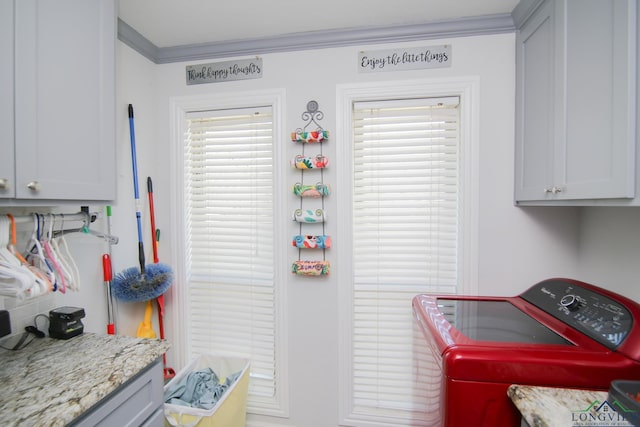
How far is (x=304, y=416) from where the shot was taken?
1.56m

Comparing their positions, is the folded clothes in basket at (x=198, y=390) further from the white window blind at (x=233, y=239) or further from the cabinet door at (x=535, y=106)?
the cabinet door at (x=535, y=106)

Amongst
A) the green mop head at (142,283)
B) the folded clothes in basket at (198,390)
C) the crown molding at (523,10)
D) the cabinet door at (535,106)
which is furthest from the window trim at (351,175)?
the green mop head at (142,283)

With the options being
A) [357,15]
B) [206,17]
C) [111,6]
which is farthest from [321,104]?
[111,6]

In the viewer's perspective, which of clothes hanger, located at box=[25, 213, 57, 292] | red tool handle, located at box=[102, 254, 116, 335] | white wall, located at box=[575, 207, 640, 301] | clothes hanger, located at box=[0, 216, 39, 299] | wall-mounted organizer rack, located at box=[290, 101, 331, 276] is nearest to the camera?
clothes hanger, located at box=[0, 216, 39, 299]

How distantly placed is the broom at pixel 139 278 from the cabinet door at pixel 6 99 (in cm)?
70

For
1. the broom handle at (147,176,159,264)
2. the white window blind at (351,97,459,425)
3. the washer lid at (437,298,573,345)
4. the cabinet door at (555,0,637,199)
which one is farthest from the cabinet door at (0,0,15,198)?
the cabinet door at (555,0,637,199)

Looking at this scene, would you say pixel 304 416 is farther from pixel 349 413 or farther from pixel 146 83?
pixel 146 83

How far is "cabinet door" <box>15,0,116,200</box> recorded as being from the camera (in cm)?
82

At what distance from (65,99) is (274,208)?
39.4 inches

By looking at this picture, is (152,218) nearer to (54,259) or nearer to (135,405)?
(54,259)

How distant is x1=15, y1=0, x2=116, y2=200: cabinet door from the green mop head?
57 cm

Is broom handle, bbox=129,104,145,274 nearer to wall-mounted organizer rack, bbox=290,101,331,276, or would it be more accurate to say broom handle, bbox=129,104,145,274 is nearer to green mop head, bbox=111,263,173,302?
green mop head, bbox=111,263,173,302

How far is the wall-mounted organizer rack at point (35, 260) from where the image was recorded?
0.86 metres

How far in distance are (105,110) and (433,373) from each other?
167 cm
